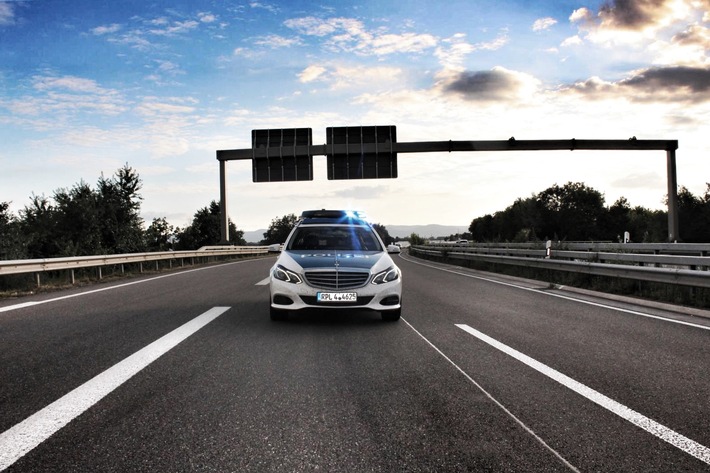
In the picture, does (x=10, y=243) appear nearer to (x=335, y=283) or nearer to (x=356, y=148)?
(x=356, y=148)

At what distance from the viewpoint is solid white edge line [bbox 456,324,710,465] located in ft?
9.55

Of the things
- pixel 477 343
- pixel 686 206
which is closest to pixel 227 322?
pixel 477 343

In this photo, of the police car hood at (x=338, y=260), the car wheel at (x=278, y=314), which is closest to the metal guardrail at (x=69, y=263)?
the police car hood at (x=338, y=260)

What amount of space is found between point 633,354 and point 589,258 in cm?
851

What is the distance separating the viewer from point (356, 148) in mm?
25484

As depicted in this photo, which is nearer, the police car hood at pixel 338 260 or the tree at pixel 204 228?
the police car hood at pixel 338 260

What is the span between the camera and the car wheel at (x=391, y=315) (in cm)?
738

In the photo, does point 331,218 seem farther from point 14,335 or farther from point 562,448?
point 562,448

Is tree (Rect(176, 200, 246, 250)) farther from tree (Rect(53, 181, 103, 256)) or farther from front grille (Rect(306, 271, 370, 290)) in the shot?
front grille (Rect(306, 271, 370, 290))

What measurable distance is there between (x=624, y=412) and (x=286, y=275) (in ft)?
15.6

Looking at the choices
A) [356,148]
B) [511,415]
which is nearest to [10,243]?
[356,148]

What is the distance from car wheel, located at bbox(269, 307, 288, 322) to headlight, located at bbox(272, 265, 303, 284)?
485 millimetres

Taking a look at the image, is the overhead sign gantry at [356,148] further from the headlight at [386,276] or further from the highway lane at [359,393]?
the headlight at [386,276]

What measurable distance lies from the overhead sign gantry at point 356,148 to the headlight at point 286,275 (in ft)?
60.7
